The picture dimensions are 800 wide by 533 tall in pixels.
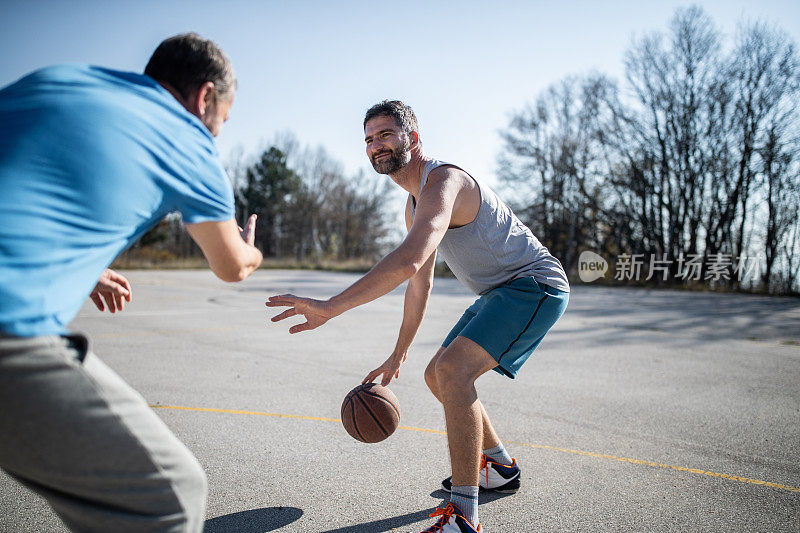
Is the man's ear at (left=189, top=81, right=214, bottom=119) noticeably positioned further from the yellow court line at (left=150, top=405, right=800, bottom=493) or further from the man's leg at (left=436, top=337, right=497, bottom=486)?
the yellow court line at (left=150, top=405, right=800, bottom=493)

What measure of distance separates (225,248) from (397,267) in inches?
31.8

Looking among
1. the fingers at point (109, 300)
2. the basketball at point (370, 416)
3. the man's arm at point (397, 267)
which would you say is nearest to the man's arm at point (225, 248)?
the man's arm at point (397, 267)

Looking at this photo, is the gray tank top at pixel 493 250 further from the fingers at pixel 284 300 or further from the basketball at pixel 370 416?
the fingers at pixel 284 300

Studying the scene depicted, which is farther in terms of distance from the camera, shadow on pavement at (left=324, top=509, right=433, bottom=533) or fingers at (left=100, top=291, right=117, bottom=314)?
shadow on pavement at (left=324, top=509, right=433, bottom=533)

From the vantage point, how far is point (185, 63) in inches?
67.2

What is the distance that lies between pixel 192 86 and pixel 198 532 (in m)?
1.34

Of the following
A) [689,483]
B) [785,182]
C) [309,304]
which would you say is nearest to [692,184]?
[785,182]

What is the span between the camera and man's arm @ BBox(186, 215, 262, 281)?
1.71m

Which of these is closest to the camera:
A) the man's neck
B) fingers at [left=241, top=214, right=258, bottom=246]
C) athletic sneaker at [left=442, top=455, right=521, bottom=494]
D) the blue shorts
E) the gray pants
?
the gray pants

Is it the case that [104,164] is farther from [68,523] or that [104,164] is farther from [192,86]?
[68,523]

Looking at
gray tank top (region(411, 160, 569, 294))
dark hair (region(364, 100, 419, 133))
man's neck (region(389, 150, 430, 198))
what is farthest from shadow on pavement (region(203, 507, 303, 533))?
dark hair (region(364, 100, 419, 133))

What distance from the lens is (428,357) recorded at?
7.62 meters

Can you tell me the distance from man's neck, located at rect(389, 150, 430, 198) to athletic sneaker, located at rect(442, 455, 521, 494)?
1730 mm

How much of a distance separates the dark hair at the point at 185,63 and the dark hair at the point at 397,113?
1.37 m
